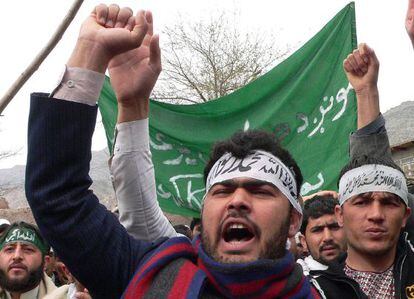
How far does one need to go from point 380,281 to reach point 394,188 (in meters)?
0.39

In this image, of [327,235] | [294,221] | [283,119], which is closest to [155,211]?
[294,221]

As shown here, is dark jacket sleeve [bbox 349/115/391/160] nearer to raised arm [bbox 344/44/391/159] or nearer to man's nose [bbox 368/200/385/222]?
raised arm [bbox 344/44/391/159]

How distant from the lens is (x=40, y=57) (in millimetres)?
2600

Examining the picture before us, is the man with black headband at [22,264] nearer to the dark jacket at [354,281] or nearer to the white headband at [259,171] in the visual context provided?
the dark jacket at [354,281]

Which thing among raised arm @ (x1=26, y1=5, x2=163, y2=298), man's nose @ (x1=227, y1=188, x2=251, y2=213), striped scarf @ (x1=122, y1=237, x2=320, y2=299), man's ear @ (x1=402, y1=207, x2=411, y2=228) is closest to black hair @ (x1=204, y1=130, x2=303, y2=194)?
man's nose @ (x1=227, y1=188, x2=251, y2=213)

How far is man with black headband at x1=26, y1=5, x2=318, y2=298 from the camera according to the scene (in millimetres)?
1746

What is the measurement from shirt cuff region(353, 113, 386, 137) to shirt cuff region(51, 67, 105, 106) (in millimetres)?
1539

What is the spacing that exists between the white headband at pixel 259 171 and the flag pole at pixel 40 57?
2.71 ft

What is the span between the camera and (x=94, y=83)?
1.80 metres

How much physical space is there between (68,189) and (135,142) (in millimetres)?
344

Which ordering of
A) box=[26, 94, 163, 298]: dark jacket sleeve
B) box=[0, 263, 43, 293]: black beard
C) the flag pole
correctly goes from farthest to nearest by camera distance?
box=[0, 263, 43, 293]: black beard → the flag pole → box=[26, 94, 163, 298]: dark jacket sleeve

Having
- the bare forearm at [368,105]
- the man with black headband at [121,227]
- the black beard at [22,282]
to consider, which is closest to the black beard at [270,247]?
the man with black headband at [121,227]

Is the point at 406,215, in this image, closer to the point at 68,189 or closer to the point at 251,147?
the point at 251,147

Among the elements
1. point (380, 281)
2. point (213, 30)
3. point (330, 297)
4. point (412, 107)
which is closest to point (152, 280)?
point (330, 297)
